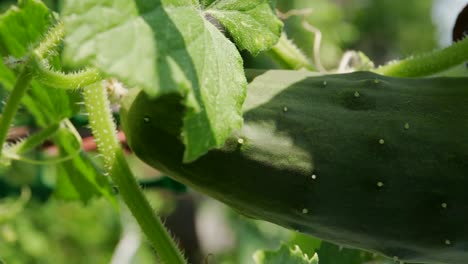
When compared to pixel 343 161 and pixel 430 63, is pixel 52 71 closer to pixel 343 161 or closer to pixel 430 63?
pixel 343 161

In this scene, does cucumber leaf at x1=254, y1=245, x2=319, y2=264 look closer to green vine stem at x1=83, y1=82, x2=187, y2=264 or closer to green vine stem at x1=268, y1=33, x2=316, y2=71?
green vine stem at x1=83, y1=82, x2=187, y2=264

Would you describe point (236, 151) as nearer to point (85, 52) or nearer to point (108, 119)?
point (108, 119)

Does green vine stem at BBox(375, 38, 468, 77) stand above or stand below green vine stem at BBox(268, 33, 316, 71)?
above

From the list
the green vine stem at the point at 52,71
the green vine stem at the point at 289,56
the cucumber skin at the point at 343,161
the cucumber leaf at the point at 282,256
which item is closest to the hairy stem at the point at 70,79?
the green vine stem at the point at 52,71

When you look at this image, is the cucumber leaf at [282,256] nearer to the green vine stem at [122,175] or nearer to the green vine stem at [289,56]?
the green vine stem at [122,175]

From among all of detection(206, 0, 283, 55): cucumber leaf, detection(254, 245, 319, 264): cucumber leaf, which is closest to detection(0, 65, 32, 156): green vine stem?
detection(206, 0, 283, 55): cucumber leaf
